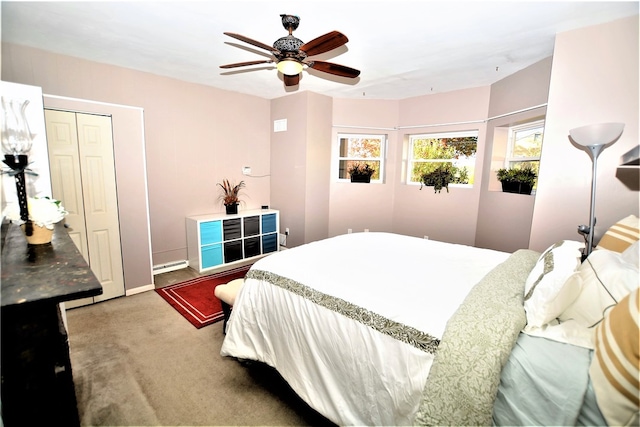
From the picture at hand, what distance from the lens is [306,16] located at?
2.12 m

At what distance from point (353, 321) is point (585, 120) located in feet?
7.95

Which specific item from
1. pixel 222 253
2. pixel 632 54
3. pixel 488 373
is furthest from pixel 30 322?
pixel 632 54

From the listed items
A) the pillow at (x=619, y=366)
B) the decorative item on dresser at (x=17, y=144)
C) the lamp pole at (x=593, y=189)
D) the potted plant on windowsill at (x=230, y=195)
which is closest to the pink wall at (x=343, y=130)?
the potted plant on windowsill at (x=230, y=195)

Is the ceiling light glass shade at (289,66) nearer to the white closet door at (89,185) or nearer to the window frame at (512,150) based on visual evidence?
the white closet door at (89,185)

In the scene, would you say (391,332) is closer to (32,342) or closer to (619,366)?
(619,366)

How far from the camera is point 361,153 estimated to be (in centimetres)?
465

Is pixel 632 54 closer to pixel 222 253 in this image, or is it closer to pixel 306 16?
pixel 306 16

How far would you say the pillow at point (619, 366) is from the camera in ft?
2.68

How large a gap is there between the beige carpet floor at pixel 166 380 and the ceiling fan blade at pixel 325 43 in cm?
223

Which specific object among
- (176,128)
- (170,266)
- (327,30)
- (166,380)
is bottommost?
(166,380)

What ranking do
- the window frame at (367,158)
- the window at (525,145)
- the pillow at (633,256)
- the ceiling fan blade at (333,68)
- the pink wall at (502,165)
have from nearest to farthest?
1. the pillow at (633,256)
2. the ceiling fan blade at (333,68)
3. the pink wall at (502,165)
4. the window at (525,145)
5. the window frame at (367,158)

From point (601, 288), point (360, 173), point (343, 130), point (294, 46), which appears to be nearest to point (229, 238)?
point (360, 173)

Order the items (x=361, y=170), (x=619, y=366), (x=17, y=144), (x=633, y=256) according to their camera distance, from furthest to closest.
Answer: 1. (x=361, y=170)
2. (x=17, y=144)
3. (x=633, y=256)
4. (x=619, y=366)

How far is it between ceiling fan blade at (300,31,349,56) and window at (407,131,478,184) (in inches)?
110
